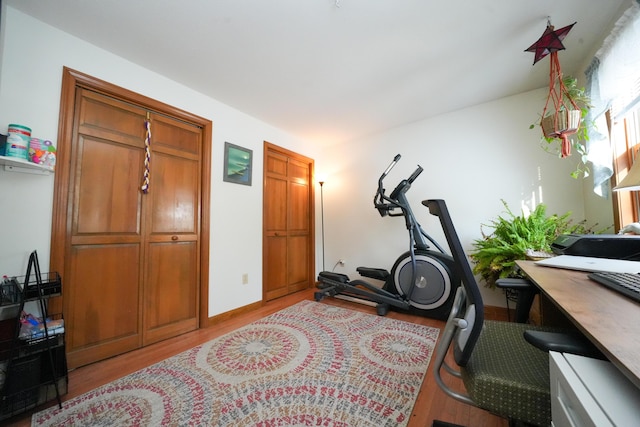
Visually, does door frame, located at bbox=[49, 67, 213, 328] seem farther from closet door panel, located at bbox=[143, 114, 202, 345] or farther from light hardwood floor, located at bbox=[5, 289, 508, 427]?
light hardwood floor, located at bbox=[5, 289, 508, 427]

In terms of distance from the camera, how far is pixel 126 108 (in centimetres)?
196

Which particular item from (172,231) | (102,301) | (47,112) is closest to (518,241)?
(172,231)

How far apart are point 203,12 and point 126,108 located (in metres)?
1.07

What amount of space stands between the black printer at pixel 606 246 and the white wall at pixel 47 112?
2764 millimetres

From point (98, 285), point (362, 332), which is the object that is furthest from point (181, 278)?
point (362, 332)

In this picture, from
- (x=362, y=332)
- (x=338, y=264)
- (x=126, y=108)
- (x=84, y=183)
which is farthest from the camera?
(x=338, y=264)

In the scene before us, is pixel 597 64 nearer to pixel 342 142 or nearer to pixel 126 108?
pixel 342 142

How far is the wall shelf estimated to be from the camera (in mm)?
1327

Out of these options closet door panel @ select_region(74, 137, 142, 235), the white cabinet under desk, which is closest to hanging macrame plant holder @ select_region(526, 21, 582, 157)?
the white cabinet under desk

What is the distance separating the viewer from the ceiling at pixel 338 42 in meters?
1.48

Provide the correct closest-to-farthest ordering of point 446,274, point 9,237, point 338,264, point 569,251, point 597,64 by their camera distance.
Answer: point 569,251, point 9,237, point 597,64, point 446,274, point 338,264

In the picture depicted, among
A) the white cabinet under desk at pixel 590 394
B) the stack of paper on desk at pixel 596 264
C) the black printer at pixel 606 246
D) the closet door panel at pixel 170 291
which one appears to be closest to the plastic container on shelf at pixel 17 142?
the closet door panel at pixel 170 291

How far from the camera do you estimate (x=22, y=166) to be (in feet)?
4.74

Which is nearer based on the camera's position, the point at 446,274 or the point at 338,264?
the point at 446,274
